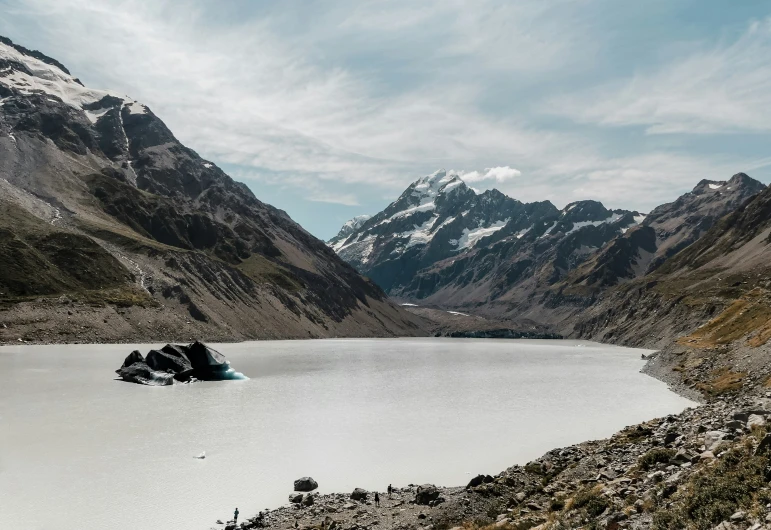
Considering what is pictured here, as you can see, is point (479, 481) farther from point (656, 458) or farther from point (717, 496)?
point (717, 496)

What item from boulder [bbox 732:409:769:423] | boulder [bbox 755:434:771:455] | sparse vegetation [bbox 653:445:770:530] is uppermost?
boulder [bbox 755:434:771:455]

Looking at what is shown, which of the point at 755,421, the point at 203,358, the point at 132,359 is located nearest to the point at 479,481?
the point at 755,421

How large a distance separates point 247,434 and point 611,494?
3213 cm

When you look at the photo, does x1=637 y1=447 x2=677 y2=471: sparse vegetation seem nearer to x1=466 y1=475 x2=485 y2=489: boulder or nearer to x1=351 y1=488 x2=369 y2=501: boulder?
x1=466 y1=475 x2=485 y2=489: boulder

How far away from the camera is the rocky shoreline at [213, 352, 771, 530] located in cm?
1700

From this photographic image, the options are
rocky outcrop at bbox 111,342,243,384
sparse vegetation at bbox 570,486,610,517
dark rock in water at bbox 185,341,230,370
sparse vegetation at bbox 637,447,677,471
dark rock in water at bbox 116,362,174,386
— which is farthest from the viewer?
dark rock in water at bbox 185,341,230,370

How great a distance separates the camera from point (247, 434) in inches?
1817

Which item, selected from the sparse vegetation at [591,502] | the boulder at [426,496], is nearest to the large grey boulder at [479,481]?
the boulder at [426,496]

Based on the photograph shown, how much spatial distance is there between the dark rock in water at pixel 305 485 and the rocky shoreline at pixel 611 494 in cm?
167

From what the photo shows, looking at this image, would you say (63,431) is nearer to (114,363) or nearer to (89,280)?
(114,363)

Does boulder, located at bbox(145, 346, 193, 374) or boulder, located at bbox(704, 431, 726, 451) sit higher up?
boulder, located at bbox(704, 431, 726, 451)

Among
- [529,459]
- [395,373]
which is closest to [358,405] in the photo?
[529,459]

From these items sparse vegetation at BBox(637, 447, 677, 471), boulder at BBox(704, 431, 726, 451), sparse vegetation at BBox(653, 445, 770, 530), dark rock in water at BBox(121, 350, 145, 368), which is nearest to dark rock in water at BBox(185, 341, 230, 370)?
dark rock in water at BBox(121, 350, 145, 368)

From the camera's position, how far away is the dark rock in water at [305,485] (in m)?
32.2
